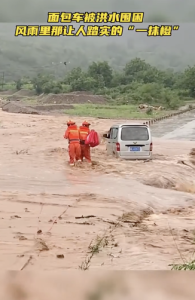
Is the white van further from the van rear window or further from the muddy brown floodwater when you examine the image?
the muddy brown floodwater

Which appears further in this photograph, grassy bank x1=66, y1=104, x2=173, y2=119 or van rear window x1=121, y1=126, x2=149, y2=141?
grassy bank x1=66, y1=104, x2=173, y2=119

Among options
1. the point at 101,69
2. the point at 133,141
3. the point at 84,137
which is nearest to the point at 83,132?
the point at 84,137

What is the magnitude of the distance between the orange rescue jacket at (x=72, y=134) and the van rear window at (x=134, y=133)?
4.02 ft

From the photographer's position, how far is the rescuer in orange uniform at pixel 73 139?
382 inches

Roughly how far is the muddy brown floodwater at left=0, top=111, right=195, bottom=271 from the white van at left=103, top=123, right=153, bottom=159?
23 cm

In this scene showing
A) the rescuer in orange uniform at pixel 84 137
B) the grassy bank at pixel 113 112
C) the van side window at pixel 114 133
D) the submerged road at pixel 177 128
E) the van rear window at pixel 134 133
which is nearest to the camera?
the rescuer in orange uniform at pixel 84 137

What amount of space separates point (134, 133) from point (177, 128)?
9.85 m

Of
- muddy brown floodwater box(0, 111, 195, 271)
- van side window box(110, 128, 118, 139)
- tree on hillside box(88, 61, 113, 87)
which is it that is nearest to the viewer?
muddy brown floodwater box(0, 111, 195, 271)

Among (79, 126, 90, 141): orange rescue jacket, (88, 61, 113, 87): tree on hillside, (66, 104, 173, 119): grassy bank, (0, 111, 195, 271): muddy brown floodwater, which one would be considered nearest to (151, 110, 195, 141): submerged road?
(66, 104, 173, 119): grassy bank

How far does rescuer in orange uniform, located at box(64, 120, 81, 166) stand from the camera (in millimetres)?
9703

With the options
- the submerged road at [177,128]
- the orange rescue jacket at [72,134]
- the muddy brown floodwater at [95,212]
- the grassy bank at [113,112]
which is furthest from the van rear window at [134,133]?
the grassy bank at [113,112]

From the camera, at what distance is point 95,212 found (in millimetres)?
6832

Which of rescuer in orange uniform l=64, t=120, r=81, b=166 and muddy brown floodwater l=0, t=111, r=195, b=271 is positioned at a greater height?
rescuer in orange uniform l=64, t=120, r=81, b=166

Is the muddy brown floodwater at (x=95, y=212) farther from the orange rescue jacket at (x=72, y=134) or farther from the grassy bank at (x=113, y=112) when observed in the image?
the grassy bank at (x=113, y=112)
